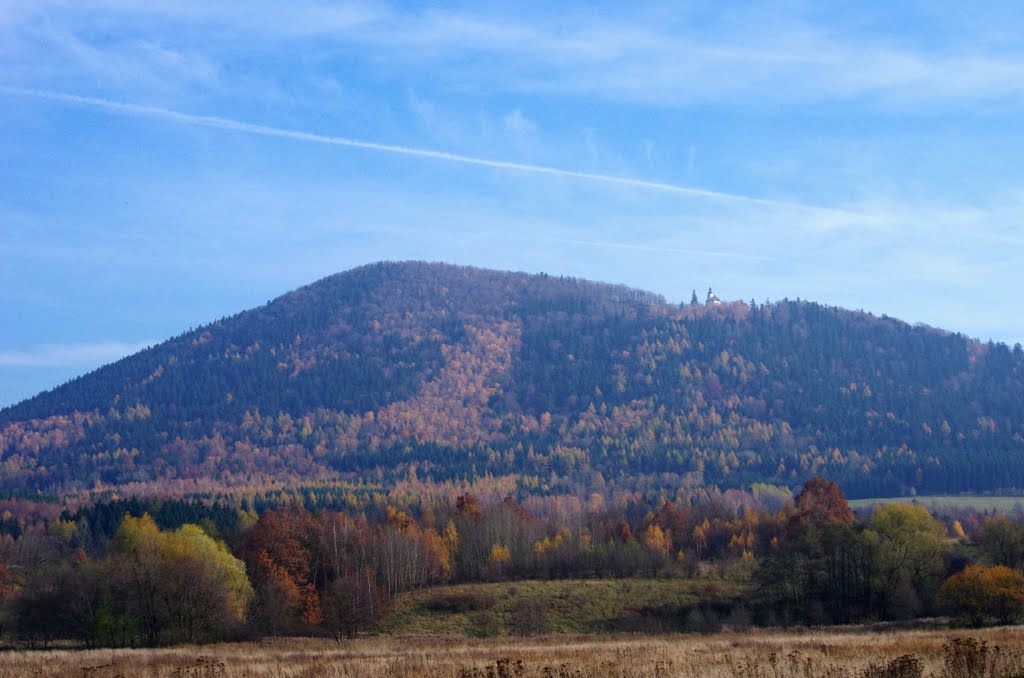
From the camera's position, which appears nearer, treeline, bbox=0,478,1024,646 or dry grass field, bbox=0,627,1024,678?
dry grass field, bbox=0,627,1024,678

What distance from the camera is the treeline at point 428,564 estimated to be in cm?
6956

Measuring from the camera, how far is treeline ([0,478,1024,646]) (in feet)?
228

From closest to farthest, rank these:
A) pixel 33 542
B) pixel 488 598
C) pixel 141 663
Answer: pixel 141 663 → pixel 488 598 → pixel 33 542

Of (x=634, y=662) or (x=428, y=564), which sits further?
(x=428, y=564)

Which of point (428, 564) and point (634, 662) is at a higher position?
point (634, 662)

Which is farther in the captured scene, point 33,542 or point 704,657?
point 33,542

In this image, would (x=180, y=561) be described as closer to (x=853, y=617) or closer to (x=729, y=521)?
(x=853, y=617)

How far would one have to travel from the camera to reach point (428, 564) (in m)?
111

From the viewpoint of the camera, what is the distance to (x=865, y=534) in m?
85.5

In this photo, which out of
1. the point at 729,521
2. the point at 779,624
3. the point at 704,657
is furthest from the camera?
the point at 729,521

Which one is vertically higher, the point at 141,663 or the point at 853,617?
the point at 141,663

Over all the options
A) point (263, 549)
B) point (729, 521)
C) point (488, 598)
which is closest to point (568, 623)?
point (488, 598)

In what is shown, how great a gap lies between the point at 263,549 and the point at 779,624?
45621 mm

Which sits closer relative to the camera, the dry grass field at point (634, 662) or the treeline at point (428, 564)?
the dry grass field at point (634, 662)
